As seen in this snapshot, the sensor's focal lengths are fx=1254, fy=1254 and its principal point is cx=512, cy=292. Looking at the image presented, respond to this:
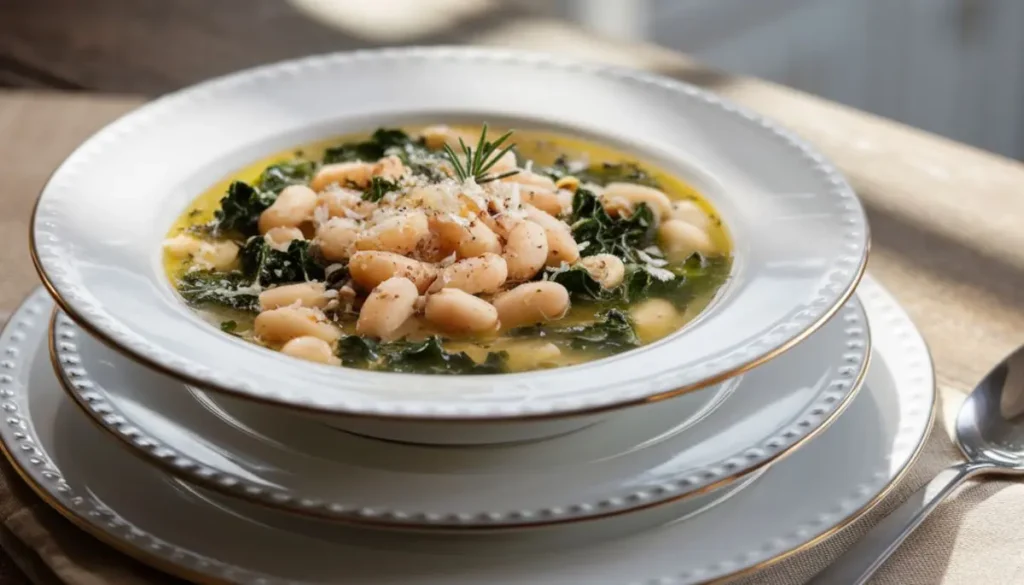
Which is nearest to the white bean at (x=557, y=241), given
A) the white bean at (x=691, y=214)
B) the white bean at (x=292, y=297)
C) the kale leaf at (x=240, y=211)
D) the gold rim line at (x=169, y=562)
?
the white bean at (x=691, y=214)

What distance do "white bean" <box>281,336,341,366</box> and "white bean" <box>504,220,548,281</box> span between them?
1.05ft

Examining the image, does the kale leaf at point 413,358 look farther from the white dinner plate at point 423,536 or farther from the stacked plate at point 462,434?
the white dinner plate at point 423,536

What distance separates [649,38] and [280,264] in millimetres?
3452

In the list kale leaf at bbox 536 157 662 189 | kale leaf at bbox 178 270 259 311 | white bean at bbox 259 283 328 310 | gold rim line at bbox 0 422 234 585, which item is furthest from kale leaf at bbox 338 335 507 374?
kale leaf at bbox 536 157 662 189

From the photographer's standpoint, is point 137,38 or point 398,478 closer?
point 398,478

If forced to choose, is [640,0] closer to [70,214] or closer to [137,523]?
[70,214]

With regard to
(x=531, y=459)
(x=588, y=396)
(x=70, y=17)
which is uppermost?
(x=588, y=396)

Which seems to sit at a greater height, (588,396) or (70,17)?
(588,396)

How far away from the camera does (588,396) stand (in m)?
1.32

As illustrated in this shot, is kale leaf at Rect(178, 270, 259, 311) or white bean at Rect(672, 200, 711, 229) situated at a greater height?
white bean at Rect(672, 200, 711, 229)

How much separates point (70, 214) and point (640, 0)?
3517mm

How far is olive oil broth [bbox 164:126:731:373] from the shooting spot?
1573 mm

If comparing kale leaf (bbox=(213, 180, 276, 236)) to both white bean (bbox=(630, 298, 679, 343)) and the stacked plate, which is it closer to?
the stacked plate

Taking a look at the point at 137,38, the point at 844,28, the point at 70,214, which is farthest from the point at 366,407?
the point at 844,28
